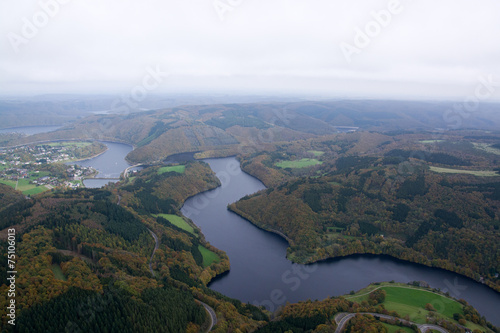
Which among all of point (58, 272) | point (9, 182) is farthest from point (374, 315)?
point (9, 182)

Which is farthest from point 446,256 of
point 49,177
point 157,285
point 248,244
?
point 49,177

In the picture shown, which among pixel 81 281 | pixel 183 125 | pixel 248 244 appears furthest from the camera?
pixel 183 125

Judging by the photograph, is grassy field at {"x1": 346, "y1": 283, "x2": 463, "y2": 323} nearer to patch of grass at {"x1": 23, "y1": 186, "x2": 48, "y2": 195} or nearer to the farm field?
the farm field

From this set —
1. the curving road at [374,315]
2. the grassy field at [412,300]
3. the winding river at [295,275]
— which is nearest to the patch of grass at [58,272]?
the winding river at [295,275]

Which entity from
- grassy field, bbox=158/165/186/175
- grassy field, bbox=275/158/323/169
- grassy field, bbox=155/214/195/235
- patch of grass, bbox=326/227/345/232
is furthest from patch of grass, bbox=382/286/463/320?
grassy field, bbox=158/165/186/175

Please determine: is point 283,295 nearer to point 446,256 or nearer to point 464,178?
point 446,256
